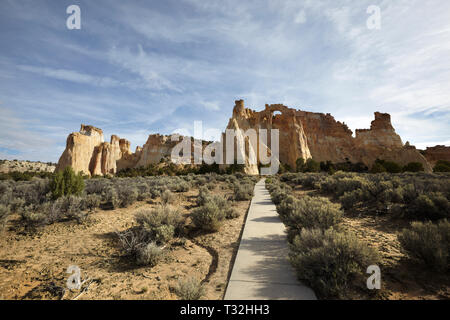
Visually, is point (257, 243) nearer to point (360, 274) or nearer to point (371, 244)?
point (360, 274)

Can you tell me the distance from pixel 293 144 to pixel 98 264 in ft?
201

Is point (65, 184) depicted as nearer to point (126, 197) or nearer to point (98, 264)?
point (126, 197)

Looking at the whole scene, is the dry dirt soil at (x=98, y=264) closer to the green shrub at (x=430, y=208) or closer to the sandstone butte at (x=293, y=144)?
the green shrub at (x=430, y=208)

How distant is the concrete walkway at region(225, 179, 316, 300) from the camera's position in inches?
102

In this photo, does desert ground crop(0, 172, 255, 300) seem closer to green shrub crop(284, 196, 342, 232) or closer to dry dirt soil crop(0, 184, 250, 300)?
dry dirt soil crop(0, 184, 250, 300)

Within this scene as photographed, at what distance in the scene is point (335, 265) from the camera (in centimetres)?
265

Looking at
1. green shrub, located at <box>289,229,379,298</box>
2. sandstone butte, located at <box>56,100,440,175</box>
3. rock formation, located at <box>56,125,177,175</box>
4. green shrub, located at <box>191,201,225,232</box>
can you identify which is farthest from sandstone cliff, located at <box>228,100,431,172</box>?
green shrub, located at <box>289,229,379,298</box>

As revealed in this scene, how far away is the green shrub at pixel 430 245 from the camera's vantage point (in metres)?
2.69

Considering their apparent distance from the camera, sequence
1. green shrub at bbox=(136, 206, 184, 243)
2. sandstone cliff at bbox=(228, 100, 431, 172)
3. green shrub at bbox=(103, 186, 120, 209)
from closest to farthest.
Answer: green shrub at bbox=(136, 206, 184, 243)
green shrub at bbox=(103, 186, 120, 209)
sandstone cliff at bbox=(228, 100, 431, 172)

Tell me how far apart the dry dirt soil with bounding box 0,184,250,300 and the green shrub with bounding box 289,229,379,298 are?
1.37 metres

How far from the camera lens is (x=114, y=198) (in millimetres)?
7742

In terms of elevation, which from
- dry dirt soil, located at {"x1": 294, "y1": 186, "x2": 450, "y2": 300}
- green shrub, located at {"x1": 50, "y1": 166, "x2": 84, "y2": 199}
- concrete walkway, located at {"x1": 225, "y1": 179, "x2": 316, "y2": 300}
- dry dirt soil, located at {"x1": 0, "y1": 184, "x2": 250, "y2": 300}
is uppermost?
green shrub, located at {"x1": 50, "y1": 166, "x2": 84, "y2": 199}

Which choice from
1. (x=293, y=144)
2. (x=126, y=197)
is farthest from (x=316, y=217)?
(x=293, y=144)

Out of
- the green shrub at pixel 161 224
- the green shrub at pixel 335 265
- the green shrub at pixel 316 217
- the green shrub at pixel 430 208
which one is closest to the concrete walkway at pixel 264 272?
the green shrub at pixel 335 265
